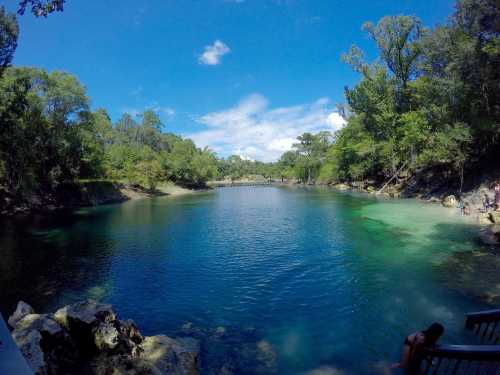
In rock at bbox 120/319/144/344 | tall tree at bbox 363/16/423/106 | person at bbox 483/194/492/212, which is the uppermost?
tall tree at bbox 363/16/423/106

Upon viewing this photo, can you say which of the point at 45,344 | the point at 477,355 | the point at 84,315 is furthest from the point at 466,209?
the point at 45,344

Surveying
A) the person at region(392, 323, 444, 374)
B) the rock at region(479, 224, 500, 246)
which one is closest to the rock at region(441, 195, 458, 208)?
the rock at region(479, 224, 500, 246)

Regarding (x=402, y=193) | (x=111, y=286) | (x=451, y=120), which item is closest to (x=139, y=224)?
(x=111, y=286)

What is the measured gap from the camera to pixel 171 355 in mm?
7352

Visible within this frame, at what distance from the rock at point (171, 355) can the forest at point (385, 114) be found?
9257 millimetres

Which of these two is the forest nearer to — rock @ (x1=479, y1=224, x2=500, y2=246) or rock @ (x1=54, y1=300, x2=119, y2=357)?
rock @ (x1=54, y1=300, x2=119, y2=357)

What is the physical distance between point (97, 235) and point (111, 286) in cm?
1316

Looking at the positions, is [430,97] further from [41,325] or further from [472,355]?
[41,325]

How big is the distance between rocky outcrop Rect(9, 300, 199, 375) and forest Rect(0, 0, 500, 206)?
7947 millimetres

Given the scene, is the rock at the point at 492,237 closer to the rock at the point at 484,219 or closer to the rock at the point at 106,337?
the rock at the point at 484,219

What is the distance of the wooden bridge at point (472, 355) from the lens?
4457 mm

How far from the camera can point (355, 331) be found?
30.2ft

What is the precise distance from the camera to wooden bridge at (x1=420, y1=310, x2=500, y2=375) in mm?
4457

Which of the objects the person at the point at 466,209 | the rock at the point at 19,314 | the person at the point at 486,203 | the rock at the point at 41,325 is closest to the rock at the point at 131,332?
the rock at the point at 41,325
